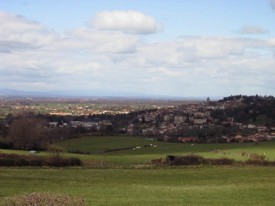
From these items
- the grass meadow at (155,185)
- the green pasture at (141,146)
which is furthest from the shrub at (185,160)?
the green pasture at (141,146)

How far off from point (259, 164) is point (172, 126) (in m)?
50.1

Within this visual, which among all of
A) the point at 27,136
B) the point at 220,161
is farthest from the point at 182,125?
the point at 220,161

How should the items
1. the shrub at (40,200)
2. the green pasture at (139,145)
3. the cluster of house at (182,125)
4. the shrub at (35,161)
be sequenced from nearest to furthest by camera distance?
the shrub at (40,200) < the shrub at (35,161) < the green pasture at (139,145) < the cluster of house at (182,125)

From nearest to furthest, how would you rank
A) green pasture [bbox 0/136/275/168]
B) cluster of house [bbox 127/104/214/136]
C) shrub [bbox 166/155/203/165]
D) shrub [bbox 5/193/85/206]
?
shrub [bbox 5/193/85/206] → shrub [bbox 166/155/203/165] → green pasture [bbox 0/136/275/168] → cluster of house [bbox 127/104/214/136]

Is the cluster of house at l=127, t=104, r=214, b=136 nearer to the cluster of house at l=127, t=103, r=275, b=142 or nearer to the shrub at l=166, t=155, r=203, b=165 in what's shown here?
the cluster of house at l=127, t=103, r=275, b=142

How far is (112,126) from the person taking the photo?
92.1m

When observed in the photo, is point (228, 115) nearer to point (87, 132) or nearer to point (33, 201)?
point (87, 132)

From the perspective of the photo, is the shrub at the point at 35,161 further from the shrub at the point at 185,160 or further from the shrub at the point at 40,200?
the shrub at the point at 40,200

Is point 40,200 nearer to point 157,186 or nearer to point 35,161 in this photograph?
point 157,186

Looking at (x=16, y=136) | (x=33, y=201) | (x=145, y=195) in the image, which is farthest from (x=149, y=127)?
(x=33, y=201)

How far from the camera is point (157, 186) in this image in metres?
26.5

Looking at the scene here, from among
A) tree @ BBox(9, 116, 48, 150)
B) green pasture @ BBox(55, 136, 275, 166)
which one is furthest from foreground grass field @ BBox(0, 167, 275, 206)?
tree @ BBox(9, 116, 48, 150)

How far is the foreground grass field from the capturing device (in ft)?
64.4

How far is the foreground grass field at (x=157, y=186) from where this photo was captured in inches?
773
